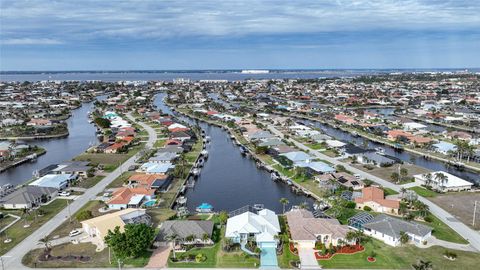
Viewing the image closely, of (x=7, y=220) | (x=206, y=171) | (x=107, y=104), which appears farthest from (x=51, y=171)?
(x=107, y=104)

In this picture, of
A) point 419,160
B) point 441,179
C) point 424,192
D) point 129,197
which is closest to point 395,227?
point 424,192

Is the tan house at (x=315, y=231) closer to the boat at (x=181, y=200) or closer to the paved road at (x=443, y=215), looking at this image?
the paved road at (x=443, y=215)

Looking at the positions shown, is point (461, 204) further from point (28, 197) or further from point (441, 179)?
point (28, 197)

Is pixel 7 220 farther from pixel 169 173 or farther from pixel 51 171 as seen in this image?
pixel 169 173

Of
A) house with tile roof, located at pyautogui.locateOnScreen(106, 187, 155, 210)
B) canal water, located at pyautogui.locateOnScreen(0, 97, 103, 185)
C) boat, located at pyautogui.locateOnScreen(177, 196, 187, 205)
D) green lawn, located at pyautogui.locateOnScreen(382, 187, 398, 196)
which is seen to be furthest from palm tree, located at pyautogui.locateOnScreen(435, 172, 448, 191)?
canal water, located at pyautogui.locateOnScreen(0, 97, 103, 185)

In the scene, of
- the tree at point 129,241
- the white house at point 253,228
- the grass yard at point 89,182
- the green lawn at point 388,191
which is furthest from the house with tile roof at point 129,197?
the green lawn at point 388,191

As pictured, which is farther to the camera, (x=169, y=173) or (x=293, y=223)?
(x=169, y=173)

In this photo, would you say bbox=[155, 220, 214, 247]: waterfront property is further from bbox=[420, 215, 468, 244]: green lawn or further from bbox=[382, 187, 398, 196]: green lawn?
bbox=[382, 187, 398, 196]: green lawn
